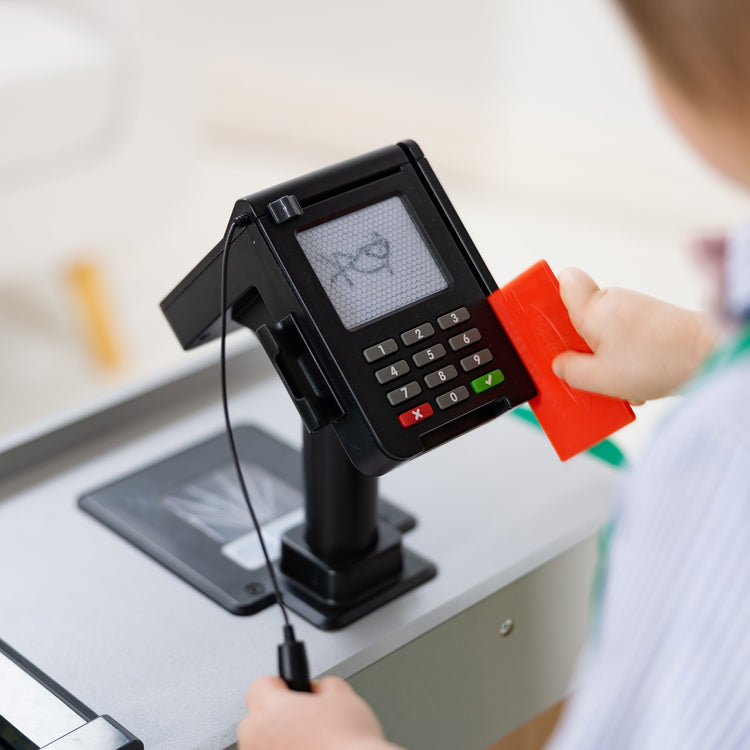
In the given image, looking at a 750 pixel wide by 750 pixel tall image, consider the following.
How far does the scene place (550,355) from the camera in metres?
0.71

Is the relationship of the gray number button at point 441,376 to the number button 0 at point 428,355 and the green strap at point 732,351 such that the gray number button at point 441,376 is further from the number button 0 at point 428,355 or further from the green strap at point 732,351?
the green strap at point 732,351

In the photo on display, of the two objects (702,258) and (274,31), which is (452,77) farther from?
(702,258)

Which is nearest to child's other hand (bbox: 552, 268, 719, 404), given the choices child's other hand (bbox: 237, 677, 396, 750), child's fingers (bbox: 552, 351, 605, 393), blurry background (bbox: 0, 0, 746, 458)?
child's fingers (bbox: 552, 351, 605, 393)

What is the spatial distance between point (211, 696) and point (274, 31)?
2.30 meters

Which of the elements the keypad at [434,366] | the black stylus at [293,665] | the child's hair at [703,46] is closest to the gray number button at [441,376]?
the keypad at [434,366]

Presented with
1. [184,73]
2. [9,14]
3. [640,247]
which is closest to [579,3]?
[640,247]

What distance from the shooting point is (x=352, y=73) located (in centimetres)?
276

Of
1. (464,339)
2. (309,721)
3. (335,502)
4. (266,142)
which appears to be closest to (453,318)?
(464,339)

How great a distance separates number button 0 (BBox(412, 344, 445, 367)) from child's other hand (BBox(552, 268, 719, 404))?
69 mm

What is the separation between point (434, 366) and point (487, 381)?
0.03 metres

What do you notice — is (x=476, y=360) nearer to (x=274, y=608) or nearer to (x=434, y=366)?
(x=434, y=366)

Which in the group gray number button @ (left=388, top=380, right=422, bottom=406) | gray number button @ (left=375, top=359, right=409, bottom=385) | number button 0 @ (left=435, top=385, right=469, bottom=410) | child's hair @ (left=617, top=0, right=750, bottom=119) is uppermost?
child's hair @ (left=617, top=0, right=750, bottom=119)

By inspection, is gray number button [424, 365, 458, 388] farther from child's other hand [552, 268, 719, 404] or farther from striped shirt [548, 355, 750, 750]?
striped shirt [548, 355, 750, 750]

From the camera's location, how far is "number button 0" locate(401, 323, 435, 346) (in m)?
0.67
